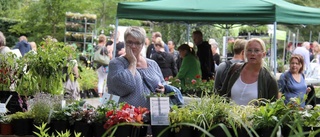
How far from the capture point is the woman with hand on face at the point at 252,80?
5941 mm

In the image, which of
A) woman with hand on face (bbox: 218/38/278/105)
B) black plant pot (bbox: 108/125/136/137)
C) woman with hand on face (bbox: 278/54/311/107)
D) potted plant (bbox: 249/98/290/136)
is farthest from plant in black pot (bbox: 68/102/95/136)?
woman with hand on face (bbox: 278/54/311/107)

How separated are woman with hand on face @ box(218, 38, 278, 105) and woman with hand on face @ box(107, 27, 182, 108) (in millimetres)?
724

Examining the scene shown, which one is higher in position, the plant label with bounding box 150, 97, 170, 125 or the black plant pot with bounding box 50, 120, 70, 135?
the plant label with bounding box 150, 97, 170, 125

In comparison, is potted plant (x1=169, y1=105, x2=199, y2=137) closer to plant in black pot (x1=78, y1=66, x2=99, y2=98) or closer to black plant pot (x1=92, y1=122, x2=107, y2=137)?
black plant pot (x1=92, y1=122, x2=107, y2=137)

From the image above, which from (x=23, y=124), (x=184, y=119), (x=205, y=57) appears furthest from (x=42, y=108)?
(x=205, y=57)

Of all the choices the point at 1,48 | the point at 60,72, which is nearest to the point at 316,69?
the point at 1,48

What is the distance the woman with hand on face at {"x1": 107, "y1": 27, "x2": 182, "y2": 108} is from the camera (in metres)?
5.45

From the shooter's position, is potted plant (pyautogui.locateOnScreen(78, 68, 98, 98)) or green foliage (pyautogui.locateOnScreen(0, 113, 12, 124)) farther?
potted plant (pyautogui.locateOnScreen(78, 68, 98, 98))

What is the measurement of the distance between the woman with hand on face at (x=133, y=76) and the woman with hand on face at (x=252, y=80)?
724mm

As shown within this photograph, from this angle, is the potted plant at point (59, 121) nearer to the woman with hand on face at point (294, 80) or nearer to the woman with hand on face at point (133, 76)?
the woman with hand on face at point (133, 76)

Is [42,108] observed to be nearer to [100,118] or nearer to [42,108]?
[42,108]

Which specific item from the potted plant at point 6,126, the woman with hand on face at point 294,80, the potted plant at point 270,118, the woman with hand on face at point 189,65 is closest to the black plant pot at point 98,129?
the potted plant at point 6,126

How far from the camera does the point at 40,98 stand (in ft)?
17.4

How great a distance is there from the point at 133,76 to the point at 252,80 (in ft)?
3.64
